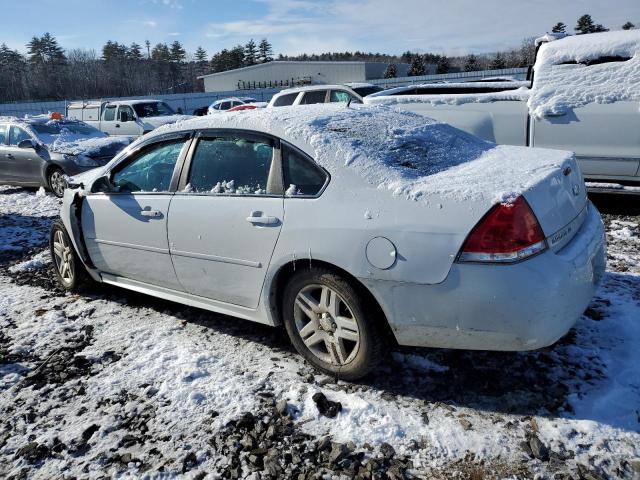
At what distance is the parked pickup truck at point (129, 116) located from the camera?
50.3 feet

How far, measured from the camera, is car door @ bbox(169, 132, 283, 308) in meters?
2.94

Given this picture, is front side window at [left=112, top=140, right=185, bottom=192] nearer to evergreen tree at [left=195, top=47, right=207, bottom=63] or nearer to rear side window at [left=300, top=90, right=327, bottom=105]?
rear side window at [left=300, top=90, right=327, bottom=105]

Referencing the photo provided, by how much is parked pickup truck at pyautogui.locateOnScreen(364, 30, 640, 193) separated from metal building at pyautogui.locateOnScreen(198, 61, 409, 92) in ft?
163

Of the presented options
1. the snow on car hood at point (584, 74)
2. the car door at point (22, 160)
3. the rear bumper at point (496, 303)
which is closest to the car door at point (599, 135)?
the snow on car hood at point (584, 74)

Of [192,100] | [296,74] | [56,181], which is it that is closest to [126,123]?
[56,181]

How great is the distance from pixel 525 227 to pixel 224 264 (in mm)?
1778

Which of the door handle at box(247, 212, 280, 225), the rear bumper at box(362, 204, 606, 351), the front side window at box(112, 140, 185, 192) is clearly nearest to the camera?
the rear bumper at box(362, 204, 606, 351)

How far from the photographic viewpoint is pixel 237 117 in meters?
3.33

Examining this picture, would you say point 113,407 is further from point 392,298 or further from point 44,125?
point 44,125

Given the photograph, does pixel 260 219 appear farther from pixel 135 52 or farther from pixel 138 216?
pixel 135 52

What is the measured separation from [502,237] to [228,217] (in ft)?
5.28

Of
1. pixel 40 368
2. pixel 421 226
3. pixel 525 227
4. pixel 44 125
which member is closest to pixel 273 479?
pixel 421 226

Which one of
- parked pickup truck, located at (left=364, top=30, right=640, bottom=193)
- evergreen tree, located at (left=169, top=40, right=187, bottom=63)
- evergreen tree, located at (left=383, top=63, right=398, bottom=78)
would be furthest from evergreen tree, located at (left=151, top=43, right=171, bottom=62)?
parked pickup truck, located at (left=364, top=30, right=640, bottom=193)

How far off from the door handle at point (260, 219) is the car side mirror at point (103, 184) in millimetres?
1528
